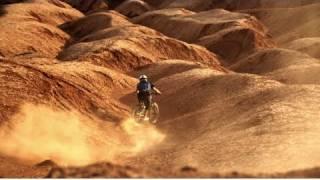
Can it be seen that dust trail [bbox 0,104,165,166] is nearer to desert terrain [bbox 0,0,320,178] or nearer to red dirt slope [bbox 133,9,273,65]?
desert terrain [bbox 0,0,320,178]

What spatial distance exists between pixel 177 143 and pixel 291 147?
6.58 m

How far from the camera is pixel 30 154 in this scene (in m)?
19.9

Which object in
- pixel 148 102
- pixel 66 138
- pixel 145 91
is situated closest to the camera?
pixel 66 138

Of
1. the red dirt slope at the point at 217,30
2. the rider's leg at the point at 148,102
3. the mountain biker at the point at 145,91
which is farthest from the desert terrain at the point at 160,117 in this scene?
the red dirt slope at the point at 217,30

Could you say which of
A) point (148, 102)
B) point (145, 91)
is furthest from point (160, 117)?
point (145, 91)

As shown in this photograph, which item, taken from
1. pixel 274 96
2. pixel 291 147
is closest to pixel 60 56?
pixel 274 96

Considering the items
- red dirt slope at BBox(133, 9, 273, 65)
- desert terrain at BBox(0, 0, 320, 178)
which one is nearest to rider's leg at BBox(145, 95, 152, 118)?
desert terrain at BBox(0, 0, 320, 178)

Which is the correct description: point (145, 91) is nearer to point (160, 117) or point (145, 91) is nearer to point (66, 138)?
point (160, 117)

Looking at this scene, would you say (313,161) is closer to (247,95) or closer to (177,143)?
(177,143)

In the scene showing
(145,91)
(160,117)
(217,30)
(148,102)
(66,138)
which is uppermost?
(217,30)

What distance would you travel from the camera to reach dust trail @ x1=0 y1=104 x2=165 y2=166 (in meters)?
20.1

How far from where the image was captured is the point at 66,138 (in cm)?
2205

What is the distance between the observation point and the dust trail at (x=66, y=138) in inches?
790

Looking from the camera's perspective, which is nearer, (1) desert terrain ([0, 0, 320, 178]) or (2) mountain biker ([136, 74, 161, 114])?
(1) desert terrain ([0, 0, 320, 178])
